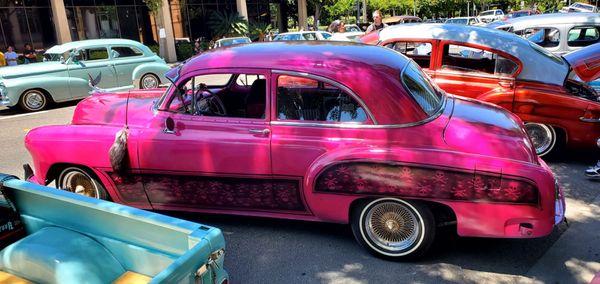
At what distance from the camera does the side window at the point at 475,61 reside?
596 cm

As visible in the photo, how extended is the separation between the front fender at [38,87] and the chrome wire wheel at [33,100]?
16 cm

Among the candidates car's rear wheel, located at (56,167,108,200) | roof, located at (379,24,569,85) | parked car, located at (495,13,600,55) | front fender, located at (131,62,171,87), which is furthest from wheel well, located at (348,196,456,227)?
front fender, located at (131,62,171,87)

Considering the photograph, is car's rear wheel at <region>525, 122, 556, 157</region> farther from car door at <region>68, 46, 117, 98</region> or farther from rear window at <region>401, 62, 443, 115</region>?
car door at <region>68, 46, 117, 98</region>

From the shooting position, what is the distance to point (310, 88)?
3.75m

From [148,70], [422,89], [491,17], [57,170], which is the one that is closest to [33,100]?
[148,70]

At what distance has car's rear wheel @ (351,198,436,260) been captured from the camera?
3.38 meters

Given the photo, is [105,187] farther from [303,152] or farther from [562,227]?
[562,227]

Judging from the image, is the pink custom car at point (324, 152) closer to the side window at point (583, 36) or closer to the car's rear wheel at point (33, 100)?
the car's rear wheel at point (33, 100)

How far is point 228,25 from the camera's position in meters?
27.4

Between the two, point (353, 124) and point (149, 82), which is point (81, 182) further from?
point (149, 82)

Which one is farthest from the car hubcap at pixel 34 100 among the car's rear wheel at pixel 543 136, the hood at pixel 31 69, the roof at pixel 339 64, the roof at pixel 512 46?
the car's rear wheel at pixel 543 136

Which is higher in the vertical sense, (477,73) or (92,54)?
(92,54)

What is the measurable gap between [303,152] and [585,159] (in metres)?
4.26

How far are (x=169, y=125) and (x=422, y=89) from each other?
2.17 meters
